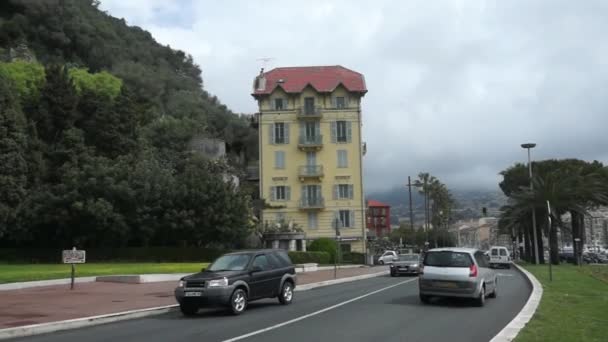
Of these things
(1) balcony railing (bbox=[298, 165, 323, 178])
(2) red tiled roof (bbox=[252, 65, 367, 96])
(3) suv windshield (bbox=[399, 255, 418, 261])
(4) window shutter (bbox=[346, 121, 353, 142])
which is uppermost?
(2) red tiled roof (bbox=[252, 65, 367, 96])

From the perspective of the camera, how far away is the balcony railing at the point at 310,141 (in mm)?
Result: 68375

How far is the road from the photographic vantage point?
11.8 m

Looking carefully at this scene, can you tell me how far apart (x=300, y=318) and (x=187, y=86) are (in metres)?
84.3

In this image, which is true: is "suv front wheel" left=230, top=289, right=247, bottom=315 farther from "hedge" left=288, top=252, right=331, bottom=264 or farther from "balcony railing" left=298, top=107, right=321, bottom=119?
"balcony railing" left=298, top=107, right=321, bottom=119

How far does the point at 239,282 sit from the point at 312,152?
53.5 m

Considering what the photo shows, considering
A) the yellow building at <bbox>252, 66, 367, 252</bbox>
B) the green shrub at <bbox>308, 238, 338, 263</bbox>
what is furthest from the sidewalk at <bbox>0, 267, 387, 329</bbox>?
the yellow building at <bbox>252, 66, 367, 252</bbox>

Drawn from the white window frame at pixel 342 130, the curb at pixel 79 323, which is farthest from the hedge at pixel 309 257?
the curb at pixel 79 323

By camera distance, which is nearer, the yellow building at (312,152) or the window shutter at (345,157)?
the yellow building at (312,152)

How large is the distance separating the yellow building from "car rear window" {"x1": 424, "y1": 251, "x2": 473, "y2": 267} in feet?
163

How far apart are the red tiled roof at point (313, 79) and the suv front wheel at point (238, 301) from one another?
54027mm

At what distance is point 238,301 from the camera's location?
15766 millimetres

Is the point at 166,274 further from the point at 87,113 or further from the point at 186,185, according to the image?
the point at 87,113

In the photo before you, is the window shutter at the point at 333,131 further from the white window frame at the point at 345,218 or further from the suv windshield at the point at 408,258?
the suv windshield at the point at 408,258

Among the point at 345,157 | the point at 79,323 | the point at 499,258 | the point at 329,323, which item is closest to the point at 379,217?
the point at 345,157
